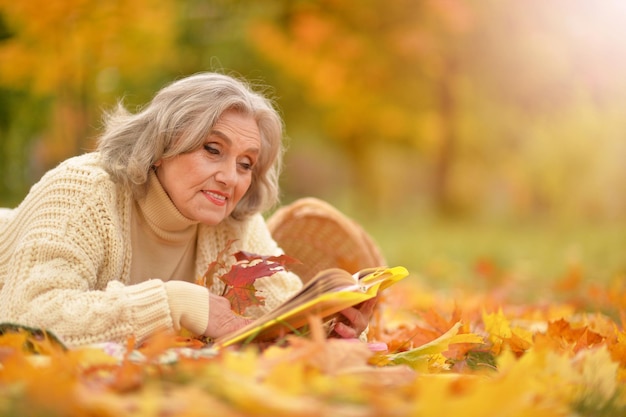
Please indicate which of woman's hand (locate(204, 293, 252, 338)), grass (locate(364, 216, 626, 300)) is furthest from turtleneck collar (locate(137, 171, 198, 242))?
grass (locate(364, 216, 626, 300))

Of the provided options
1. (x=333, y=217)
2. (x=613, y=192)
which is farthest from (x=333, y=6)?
(x=333, y=217)

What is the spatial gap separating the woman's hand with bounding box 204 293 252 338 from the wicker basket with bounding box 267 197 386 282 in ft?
5.06

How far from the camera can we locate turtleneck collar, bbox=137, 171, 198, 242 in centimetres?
288

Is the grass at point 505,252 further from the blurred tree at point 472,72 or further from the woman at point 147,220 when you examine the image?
Answer: the woman at point 147,220

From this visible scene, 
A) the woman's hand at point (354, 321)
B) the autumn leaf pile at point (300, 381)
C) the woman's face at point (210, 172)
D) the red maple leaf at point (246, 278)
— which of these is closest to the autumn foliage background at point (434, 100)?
the woman's hand at point (354, 321)

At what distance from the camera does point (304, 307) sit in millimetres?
2254

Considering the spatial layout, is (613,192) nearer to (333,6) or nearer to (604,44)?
(604,44)

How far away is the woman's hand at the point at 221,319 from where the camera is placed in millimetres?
2514

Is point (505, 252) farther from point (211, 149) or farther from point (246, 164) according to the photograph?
point (211, 149)

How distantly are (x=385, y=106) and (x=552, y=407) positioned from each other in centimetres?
1366

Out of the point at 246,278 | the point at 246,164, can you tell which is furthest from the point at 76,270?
the point at 246,164

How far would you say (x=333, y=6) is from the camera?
1384 centimetres

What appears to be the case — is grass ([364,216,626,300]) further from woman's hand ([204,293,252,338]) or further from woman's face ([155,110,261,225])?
woman's hand ([204,293,252,338])

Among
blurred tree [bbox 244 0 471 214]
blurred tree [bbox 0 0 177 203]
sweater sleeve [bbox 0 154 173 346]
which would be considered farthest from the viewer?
blurred tree [bbox 244 0 471 214]
